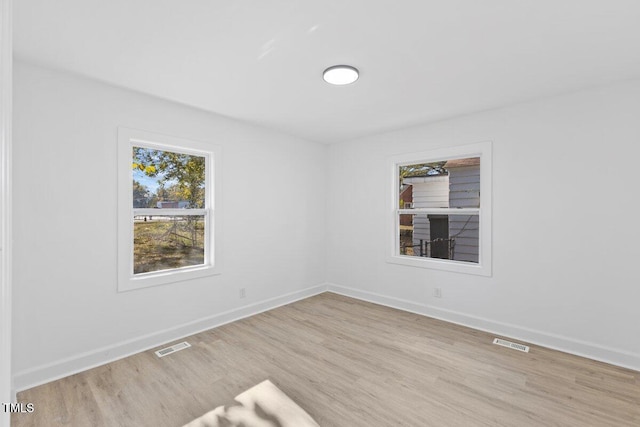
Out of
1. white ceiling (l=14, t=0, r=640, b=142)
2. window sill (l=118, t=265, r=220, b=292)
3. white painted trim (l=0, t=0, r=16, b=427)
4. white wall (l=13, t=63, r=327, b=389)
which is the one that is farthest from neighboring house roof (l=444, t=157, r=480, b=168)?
white painted trim (l=0, t=0, r=16, b=427)

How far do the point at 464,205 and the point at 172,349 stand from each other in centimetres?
347

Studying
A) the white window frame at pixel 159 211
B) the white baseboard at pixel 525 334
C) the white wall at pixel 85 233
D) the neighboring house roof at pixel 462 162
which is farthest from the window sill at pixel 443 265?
the white window frame at pixel 159 211

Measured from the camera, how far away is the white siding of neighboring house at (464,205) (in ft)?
11.7

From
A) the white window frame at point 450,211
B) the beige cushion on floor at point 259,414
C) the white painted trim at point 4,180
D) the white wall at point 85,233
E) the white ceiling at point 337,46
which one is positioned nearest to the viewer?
the white painted trim at point 4,180

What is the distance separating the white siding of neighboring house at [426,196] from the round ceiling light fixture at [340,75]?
1913 mm

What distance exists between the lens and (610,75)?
99.9 inches

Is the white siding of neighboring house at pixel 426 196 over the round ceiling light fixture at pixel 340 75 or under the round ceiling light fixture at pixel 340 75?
under

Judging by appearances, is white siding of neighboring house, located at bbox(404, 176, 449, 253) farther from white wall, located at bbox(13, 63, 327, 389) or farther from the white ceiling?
white wall, located at bbox(13, 63, 327, 389)

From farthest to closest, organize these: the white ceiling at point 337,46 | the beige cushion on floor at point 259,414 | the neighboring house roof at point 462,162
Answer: the neighboring house roof at point 462,162
the beige cushion on floor at point 259,414
the white ceiling at point 337,46

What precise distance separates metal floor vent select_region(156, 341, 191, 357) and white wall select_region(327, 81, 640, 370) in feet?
8.80

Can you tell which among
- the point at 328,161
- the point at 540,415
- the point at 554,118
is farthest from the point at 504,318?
the point at 328,161

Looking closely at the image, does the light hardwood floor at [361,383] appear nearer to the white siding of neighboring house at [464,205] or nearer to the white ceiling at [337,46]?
the white siding of neighboring house at [464,205]

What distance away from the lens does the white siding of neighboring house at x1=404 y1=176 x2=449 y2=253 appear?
3.85m

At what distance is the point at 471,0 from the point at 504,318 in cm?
295
